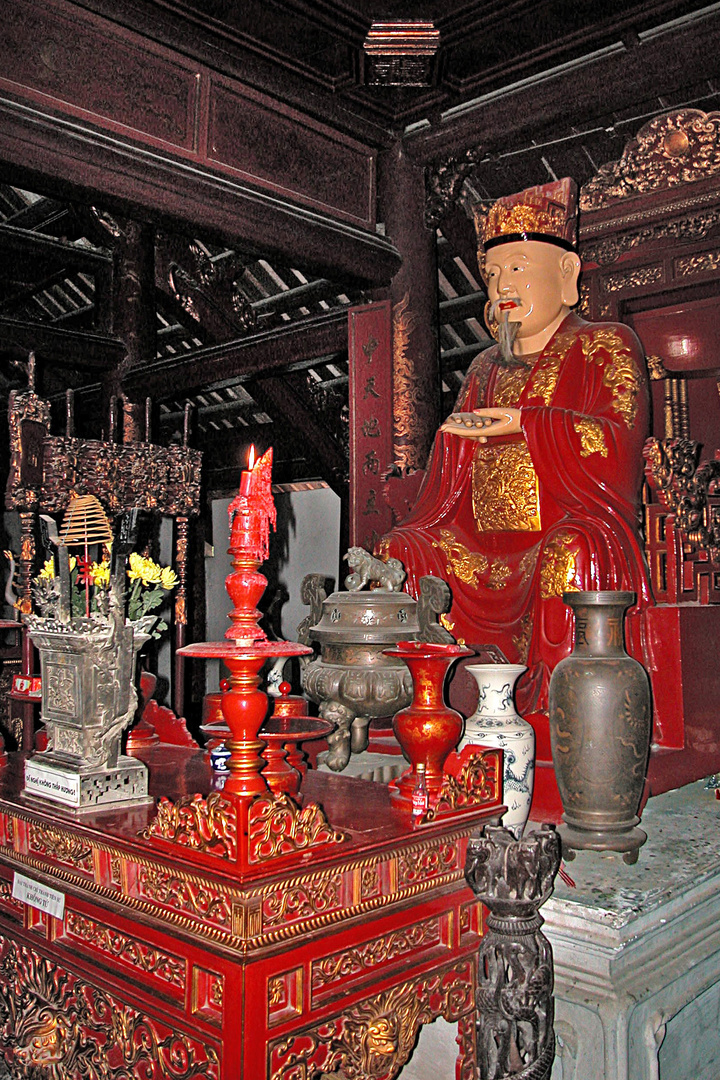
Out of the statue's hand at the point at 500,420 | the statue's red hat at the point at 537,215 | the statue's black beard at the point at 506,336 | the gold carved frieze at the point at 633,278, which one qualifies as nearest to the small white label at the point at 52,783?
the statue's hand at the point at 500,420

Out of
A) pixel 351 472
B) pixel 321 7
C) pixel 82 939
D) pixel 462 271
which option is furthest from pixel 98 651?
pixel 462 271

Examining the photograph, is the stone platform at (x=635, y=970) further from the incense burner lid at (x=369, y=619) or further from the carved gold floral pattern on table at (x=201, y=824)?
the carved gold floral pattern on table at (x=201, y=824)

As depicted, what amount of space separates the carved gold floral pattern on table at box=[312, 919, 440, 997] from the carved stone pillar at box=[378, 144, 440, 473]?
8.51 feet

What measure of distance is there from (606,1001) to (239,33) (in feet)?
11.3

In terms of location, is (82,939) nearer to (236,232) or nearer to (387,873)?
(387,873)

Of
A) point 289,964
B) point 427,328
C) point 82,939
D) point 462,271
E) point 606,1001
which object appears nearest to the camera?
point 289,964

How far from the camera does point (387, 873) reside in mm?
1678

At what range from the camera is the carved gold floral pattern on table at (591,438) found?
A: 10.6 feet

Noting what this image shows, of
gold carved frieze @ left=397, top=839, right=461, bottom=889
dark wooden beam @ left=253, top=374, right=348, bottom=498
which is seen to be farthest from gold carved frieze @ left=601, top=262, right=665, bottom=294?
gold carved frieze @ left=397, top=839, right=461, bottom=889

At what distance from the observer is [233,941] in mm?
1433

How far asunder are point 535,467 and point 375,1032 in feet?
7.04

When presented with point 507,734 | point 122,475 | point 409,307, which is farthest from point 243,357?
point 507,734

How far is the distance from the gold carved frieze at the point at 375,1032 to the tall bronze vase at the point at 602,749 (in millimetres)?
611

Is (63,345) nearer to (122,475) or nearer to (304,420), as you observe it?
(122,475)
